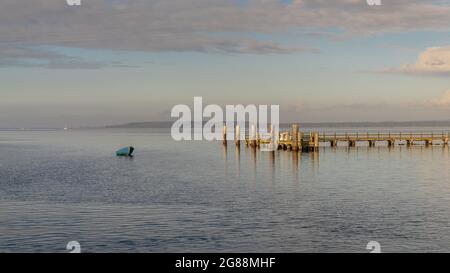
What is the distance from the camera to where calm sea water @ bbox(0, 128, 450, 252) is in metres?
24.7

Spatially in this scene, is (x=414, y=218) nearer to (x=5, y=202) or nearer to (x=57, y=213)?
(x=57, y=213)

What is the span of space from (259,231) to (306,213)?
18.2 feet

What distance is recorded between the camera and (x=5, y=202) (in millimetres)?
37438

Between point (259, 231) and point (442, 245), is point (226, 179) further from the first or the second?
point (442, 245)

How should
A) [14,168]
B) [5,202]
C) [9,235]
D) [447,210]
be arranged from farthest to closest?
[14,168], [5,202], [447,210], [9,235]

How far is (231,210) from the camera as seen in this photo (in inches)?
1291

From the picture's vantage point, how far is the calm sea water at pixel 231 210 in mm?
24672

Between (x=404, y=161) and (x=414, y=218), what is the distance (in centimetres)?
4052

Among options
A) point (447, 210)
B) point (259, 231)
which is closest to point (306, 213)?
point (259, 231)
